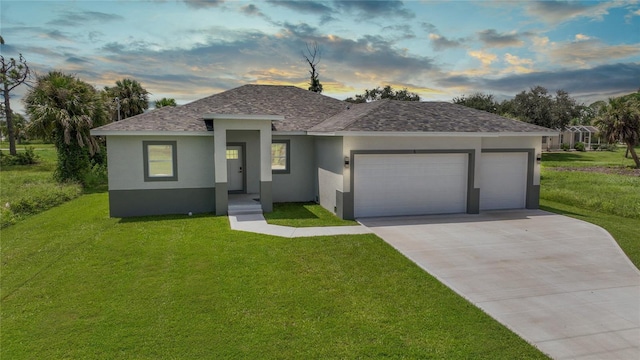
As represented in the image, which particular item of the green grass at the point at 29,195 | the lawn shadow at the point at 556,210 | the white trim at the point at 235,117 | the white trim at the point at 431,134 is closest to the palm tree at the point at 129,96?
the green grass at the point at 29,195

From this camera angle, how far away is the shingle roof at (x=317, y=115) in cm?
1364

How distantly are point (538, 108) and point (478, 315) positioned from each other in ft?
153

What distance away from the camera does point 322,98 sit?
794 inches

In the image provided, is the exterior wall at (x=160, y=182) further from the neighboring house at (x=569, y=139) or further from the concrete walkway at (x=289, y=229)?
the neighboring house at (x=569, y=139)

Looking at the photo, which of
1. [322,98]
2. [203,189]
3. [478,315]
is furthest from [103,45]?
[478,315]

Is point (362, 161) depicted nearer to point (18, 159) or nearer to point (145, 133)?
point (145, 133)

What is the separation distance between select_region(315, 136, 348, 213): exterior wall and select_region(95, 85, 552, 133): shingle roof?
24.3 inches

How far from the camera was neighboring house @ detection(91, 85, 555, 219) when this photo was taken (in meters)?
13.3

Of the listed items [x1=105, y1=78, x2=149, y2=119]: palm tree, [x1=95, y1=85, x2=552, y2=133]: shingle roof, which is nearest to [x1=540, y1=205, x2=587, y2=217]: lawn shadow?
[x1=95, y1=85, x2=552, y2=133]: shingle roof

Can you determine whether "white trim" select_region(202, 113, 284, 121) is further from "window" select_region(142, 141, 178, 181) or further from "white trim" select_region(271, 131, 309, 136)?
"window" select_region(142, 141, 178, 181)

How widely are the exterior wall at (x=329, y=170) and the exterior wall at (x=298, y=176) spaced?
0.52m

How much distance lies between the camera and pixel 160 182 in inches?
556

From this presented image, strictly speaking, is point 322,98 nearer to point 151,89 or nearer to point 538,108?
point 151,89

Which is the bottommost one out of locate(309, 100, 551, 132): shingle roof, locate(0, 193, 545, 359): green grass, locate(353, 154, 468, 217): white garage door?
locate(0, 193, 545, 359): green grass
